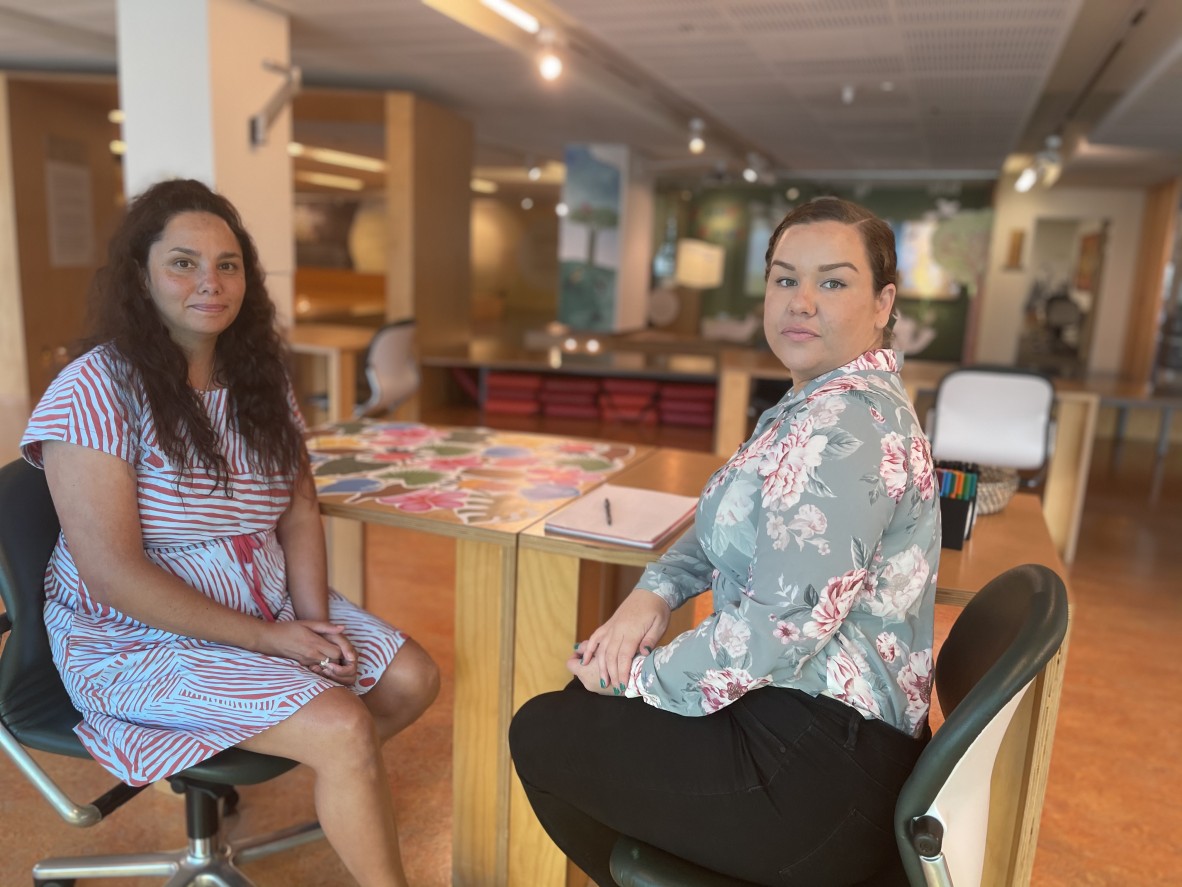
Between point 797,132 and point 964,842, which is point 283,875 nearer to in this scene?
point 964,842

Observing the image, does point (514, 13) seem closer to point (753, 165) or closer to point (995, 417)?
point (995, 417)

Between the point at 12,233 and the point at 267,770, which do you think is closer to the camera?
the point at 267,770

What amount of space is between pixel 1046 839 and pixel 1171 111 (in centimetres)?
583

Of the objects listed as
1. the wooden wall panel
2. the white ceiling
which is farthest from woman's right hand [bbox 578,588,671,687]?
the wooden wall panel

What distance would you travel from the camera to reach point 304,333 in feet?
20.4

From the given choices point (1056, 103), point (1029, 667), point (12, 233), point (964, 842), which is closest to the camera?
point (1029, 667)

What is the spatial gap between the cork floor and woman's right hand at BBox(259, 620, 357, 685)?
615mm

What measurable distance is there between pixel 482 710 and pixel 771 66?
516cm

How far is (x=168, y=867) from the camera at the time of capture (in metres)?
1.86

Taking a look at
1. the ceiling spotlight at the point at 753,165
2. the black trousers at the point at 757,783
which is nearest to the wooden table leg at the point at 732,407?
the black trousers at the point at 757,783

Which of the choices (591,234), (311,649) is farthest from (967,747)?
(591,234)

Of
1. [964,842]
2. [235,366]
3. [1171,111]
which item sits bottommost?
[964,842]

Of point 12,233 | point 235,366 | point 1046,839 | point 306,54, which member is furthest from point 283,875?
point 12,233

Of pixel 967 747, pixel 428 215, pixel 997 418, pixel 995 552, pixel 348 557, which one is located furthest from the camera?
pixel 428 215
